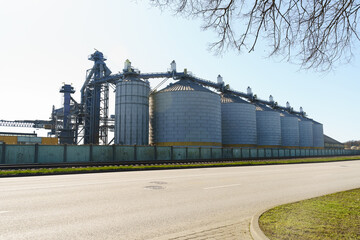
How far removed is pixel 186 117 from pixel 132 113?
994 centimetres

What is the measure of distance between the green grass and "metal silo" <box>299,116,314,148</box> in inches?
3301

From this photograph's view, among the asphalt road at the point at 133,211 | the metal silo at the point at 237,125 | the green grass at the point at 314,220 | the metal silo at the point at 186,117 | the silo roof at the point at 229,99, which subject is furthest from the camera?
the silo roof at the point at 229,99

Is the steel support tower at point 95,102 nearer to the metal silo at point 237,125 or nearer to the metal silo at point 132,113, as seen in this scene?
the metal silo at point 132,113

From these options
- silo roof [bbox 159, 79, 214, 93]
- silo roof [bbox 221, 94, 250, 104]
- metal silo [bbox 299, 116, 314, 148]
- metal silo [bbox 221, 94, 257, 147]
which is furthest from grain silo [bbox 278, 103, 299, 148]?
silo roof [bbox 159, 79, 214, 93]

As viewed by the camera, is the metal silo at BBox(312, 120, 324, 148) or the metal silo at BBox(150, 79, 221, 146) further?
the metal silo at BBox(312, 120, 324, 148)

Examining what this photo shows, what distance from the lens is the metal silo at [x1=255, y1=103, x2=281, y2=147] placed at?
2670 inches

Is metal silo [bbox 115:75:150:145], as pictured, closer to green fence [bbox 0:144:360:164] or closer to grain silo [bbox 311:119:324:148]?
green fence [bbox 0:144:360:164]

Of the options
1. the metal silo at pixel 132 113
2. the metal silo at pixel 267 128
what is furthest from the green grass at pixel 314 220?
the metal silo at pixel 267 128

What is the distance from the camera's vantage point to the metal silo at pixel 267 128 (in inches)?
2670

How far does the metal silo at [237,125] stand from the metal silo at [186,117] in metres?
8.29

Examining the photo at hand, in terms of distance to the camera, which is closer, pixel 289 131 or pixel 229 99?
pixel 229 99

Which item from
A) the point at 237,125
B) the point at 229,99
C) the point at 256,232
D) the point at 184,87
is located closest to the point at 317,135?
the point at 229,99

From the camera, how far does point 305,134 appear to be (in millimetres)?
86062

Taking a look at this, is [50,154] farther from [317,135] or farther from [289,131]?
[317,135]
